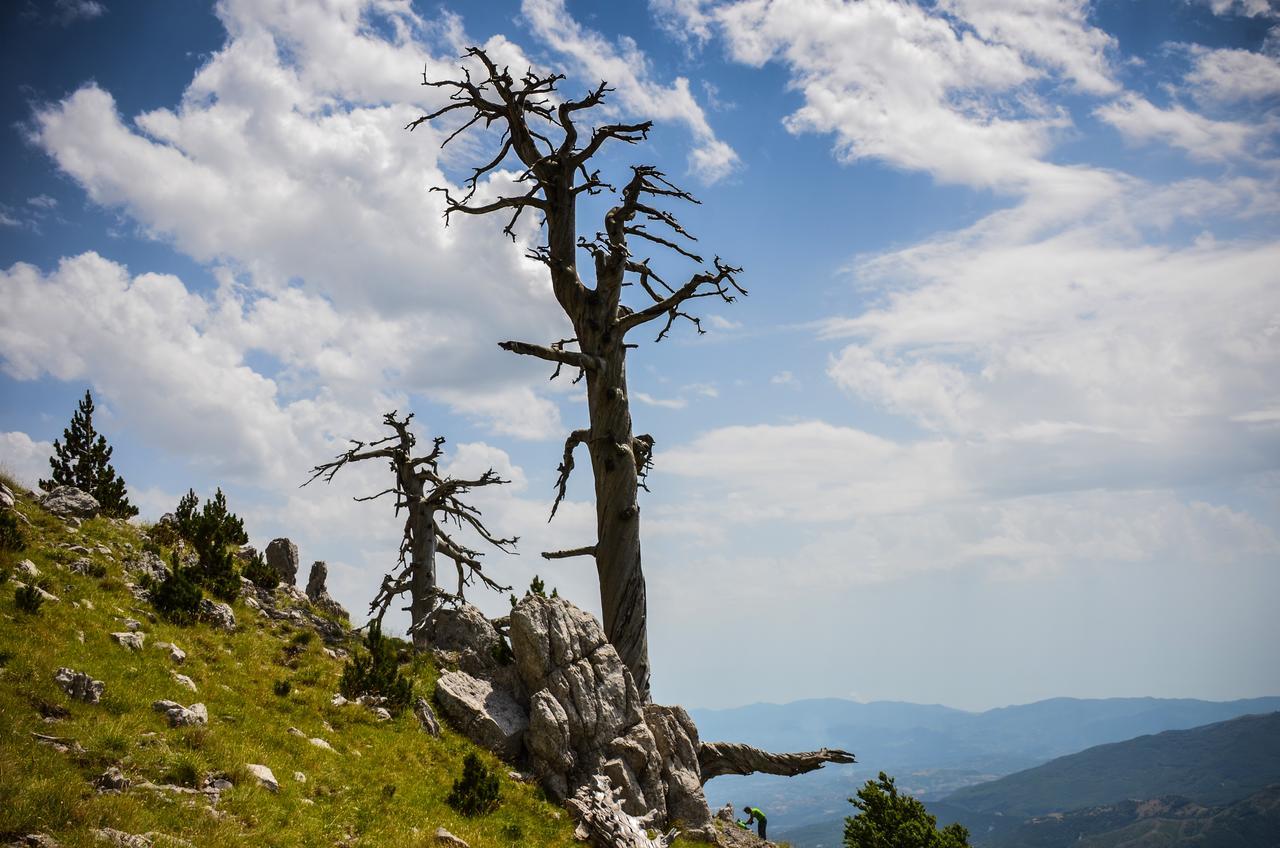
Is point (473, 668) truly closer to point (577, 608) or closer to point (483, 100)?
point (577, 608)

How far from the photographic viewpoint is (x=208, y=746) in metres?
11.1

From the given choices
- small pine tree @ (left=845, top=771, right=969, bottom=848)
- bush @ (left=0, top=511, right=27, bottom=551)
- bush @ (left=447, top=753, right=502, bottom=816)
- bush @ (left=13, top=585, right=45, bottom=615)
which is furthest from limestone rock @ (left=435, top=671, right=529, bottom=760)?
bush @ (left=0, top=511, right=27, bottom=551)

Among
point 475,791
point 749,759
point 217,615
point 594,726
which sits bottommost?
point 749,759

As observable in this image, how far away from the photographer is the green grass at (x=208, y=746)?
29.6 feet

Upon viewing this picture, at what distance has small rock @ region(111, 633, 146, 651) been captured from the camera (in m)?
13.1

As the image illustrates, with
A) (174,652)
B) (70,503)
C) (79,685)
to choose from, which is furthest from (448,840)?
(70,503)

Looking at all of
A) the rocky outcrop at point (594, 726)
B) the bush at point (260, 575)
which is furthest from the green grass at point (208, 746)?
the bush at point (260, 575)

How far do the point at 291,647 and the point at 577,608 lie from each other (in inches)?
246

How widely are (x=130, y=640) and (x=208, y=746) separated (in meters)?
3.39

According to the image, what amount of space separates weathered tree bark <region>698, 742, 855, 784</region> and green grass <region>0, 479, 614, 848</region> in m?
4.69

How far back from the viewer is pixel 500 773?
14.0 metres

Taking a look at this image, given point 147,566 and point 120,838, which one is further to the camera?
point 147,566

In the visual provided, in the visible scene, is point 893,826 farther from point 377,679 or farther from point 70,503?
point 70,503

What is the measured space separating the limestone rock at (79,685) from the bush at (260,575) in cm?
871
